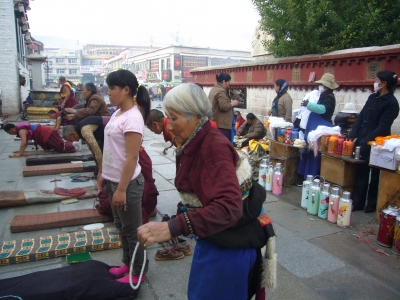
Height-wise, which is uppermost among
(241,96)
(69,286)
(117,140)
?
(241,96)

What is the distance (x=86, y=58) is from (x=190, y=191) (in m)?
97.9

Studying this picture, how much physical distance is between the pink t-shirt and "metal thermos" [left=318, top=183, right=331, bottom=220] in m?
2.80

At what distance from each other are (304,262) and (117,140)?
7.37 feet

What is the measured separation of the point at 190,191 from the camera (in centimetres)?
Answer: 160

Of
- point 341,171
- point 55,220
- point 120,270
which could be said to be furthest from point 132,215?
point 341,171

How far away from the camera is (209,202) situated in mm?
1449

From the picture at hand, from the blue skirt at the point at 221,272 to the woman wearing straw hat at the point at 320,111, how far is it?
13.4 feet

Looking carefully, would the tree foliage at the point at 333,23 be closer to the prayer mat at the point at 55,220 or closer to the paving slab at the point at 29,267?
the prayer mat at the point at 55,220

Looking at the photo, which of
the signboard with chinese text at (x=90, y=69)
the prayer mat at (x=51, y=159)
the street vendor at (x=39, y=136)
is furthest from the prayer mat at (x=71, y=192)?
the signboard with chinese text at (x=90, y=69)

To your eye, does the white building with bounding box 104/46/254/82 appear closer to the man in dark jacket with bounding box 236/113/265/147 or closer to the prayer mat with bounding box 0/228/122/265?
the man in dark jacket with bounding box 236/113/265/147

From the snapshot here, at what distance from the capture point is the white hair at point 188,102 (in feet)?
5.14

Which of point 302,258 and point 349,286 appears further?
point 302,258

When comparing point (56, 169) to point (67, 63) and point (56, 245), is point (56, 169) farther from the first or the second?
point (67, 63)

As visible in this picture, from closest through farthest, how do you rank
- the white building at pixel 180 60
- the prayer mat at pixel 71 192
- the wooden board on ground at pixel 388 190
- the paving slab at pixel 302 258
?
the paving slab at pixel 302 258
the wooden board on ground at pixel 388 190
the prayer mat at pixel 71 192
the white building at pixel 180 60
